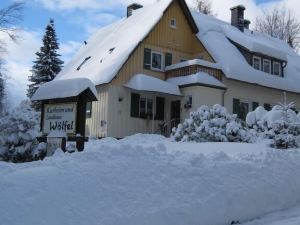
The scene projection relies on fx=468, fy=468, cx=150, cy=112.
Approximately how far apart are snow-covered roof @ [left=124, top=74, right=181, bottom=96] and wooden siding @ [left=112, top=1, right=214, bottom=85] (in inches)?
27.0

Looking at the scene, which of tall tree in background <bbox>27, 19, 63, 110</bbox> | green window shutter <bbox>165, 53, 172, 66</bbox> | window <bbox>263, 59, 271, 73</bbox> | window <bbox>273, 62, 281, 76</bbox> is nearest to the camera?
green window shutter <bbox>165, 53, 172, 66</bbox>

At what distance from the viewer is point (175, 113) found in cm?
2750

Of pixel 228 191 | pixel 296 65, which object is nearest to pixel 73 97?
pixel 228 191

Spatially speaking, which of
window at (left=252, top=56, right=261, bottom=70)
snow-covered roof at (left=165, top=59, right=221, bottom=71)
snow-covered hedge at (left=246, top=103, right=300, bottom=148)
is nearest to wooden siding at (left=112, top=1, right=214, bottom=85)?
snow-covered roof at (left=165, top=59, right=221, bottom=71)

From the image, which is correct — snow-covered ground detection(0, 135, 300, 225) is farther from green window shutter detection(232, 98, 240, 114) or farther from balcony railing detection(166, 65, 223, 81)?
green window shutter detection(232, 98, 240, 114)

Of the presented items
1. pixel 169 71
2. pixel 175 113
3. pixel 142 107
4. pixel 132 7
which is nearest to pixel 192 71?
pixel 169 71

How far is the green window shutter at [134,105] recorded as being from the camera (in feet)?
84.7

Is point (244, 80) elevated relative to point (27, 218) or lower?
elevated

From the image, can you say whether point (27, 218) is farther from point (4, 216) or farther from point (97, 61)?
point (97, 61)

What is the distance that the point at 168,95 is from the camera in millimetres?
27391

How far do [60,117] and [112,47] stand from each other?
19.3 metres

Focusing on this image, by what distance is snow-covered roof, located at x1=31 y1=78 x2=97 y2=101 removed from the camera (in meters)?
9.45

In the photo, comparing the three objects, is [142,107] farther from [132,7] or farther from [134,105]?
[132,7]

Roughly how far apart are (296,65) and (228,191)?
3081 centimetres
